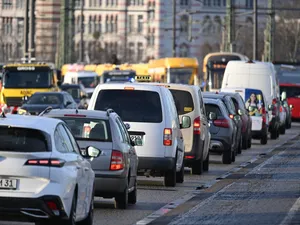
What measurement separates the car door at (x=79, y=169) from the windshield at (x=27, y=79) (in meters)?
38.2

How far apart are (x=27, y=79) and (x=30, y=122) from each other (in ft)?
129

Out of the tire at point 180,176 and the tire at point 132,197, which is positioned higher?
the tire at point 132,197

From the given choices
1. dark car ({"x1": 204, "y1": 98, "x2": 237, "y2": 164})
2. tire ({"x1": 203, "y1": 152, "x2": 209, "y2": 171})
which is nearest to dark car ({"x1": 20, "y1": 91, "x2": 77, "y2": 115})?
dark car ({"x1": 204, "y1": 98, "x2": 237, "y2": 164})

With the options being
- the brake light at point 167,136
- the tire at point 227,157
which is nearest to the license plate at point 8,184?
the brake light at point 167,136

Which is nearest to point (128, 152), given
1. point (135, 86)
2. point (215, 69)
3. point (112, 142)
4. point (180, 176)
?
point (112, 142)

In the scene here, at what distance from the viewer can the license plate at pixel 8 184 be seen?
13.2 m

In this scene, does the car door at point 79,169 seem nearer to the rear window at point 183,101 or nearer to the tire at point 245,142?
the rear window at point 183,101

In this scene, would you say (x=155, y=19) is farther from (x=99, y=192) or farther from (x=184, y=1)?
(x=99, y=192)

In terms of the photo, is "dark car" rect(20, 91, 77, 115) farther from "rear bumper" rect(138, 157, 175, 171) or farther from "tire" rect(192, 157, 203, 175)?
"rear bumper" rect(138, 157, 175, 171)

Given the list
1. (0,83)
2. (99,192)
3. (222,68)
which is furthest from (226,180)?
(222,68)

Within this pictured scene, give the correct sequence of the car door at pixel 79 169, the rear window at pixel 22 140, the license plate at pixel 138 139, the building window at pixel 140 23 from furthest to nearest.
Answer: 1. the building window at pixel 140 23
2. the license plate at pixel 138 139
3. the car door at pixel 79 169
4. the rear window at pixel 22 140

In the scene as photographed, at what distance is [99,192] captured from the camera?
17531mm

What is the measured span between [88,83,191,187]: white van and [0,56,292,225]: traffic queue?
2cm

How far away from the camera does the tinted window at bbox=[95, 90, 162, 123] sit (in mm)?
21312
